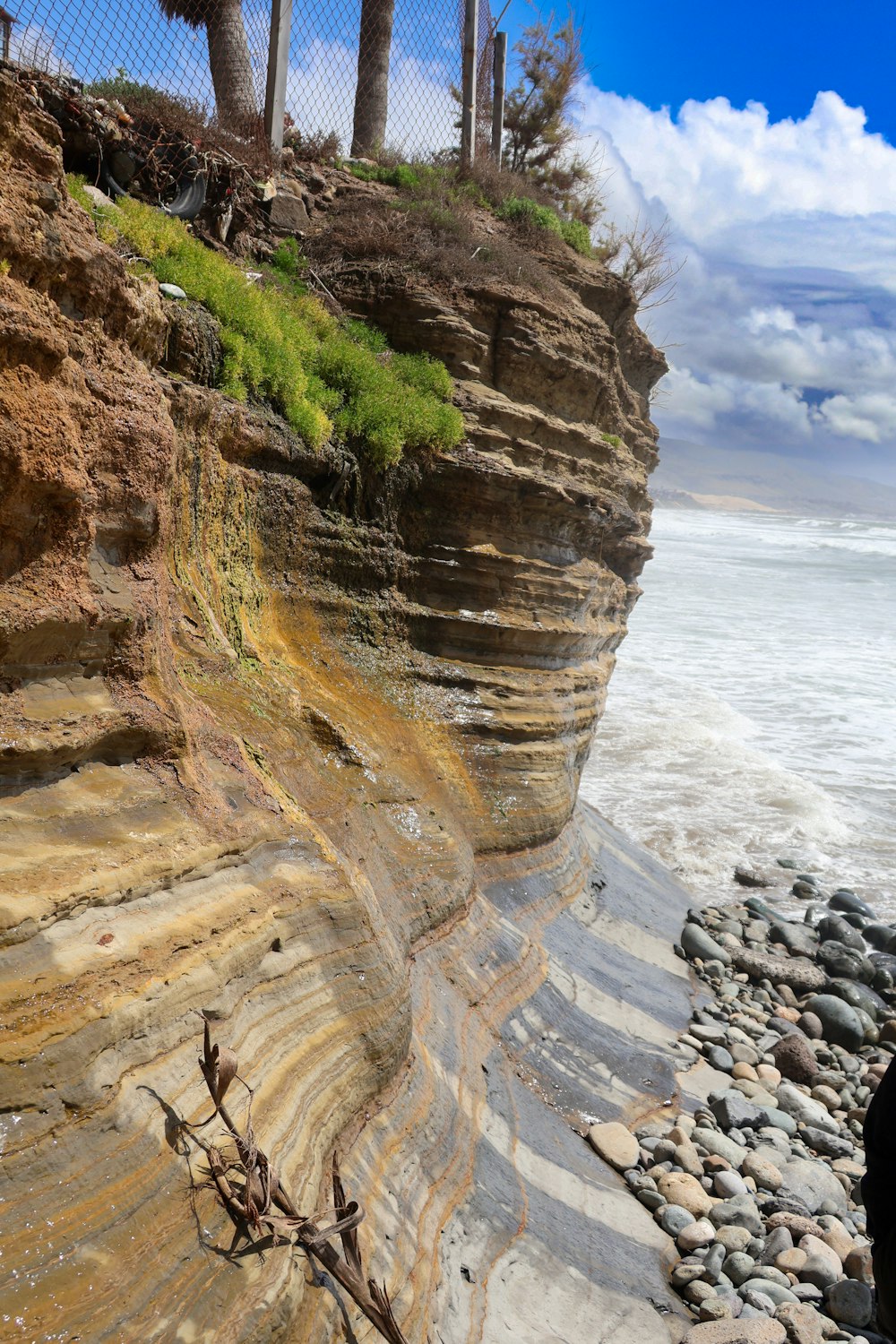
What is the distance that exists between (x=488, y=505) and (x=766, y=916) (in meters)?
6.04

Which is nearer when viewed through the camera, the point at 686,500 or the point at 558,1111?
the point at 558,1111

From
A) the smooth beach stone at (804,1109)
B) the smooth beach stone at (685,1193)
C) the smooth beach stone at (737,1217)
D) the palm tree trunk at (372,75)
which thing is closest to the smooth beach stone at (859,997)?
the smooth beach stone at (804,1109)

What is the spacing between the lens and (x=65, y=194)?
376 cm

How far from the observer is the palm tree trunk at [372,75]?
11.4 metres

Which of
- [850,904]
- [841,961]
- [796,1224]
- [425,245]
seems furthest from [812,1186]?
[425,245]

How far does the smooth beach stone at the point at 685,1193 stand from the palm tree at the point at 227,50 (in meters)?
10.6

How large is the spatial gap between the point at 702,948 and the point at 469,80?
398 inches

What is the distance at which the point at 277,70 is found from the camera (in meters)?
9.12

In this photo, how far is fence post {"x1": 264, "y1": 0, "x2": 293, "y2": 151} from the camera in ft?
28.9

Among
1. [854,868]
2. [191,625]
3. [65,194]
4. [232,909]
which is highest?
[65,194]

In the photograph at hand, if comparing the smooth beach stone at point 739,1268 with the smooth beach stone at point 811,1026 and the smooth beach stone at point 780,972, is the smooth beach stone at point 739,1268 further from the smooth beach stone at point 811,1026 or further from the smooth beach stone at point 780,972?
the smooth beach stone at point 780,972

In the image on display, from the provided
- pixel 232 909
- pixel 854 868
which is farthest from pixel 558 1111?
pixel 854 868

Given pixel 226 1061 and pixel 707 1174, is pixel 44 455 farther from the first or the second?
pixel 707 1174

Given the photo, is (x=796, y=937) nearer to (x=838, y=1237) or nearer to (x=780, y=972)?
(x=780, y=972)
